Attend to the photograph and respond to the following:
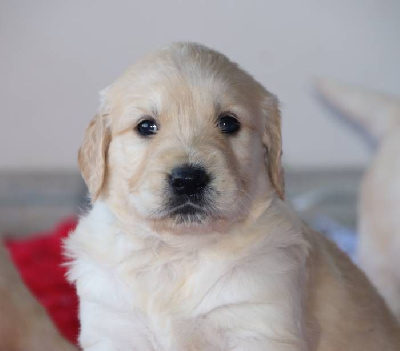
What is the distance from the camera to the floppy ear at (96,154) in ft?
7.26

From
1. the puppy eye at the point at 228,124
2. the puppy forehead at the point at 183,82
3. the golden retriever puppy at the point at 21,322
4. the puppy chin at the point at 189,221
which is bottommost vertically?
the golden retriever puppy at the point at 21,322

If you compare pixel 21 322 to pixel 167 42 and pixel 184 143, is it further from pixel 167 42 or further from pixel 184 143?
pixel 167 42

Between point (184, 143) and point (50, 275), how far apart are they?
6.02 ft

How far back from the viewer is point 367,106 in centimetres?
376

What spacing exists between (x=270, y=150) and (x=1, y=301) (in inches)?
34.4

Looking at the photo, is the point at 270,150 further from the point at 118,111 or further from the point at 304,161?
the point at 304,161

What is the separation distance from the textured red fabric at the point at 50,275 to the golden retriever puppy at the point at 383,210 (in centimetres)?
122

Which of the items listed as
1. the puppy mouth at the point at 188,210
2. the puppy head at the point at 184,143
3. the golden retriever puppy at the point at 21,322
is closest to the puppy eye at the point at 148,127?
the puppy head at the point at 184,143

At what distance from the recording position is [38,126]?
4.53 metres

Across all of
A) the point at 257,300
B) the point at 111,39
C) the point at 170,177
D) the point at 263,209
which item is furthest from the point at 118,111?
the point at 111,39

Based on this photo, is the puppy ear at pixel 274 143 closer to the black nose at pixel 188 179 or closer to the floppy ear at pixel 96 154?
the black nose at pixel 188 179

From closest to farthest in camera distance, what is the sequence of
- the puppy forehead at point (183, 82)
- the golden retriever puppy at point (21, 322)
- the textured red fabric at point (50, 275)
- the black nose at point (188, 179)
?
the black nose at point (188, 179)
the puppy forehead at point (183, 82)
the golden retriever puppy at point (21, 322)
the textured red fabric at point (50, 275)

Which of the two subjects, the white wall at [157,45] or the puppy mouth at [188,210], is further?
the white wall at [157,45]

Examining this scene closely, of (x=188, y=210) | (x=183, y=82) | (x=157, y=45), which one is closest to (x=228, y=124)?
(x=183, y=82)
